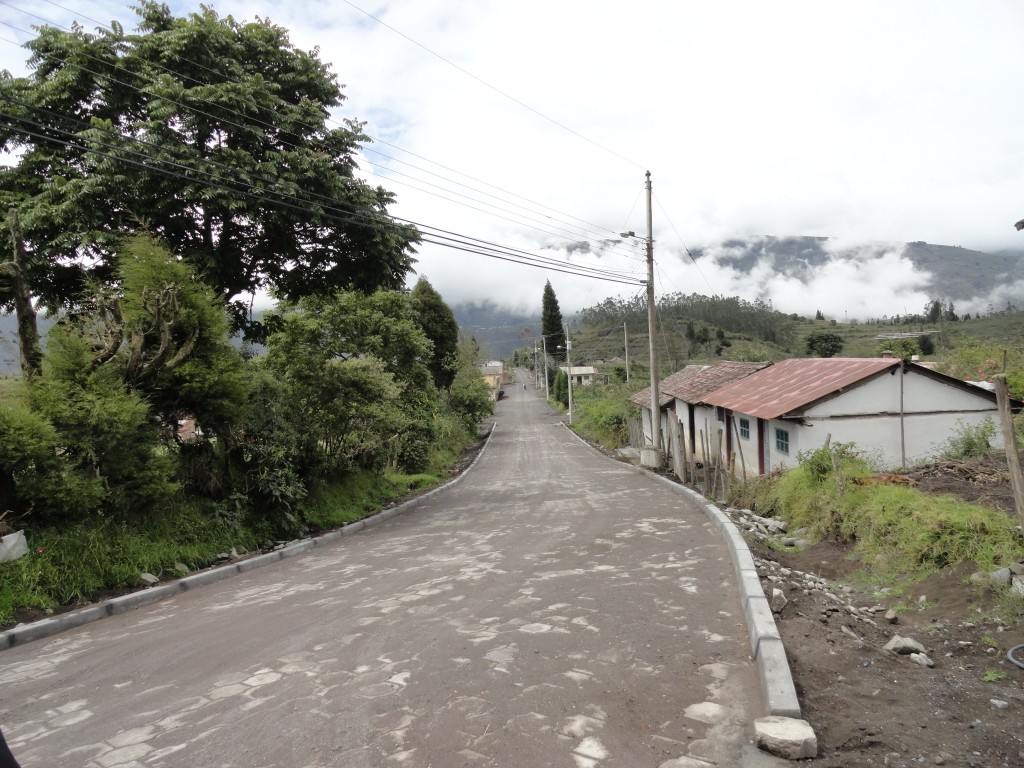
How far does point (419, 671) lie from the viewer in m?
4.46

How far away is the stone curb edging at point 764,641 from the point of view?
3.67m

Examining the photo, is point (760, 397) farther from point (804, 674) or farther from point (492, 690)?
point (492, 690)

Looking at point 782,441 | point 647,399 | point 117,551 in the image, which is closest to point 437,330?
point 647,399

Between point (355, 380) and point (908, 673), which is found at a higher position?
point (355, 380)

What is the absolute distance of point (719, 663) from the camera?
445 centimetres

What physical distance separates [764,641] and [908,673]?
1.00 metres

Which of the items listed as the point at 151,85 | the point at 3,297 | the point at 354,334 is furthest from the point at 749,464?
the point at 3,297

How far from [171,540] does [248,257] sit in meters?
6.93

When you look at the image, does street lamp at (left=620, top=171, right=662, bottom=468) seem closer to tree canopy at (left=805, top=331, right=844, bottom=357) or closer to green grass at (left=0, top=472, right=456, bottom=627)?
green grass at (left=0, top=472, right=456, bottom=627)

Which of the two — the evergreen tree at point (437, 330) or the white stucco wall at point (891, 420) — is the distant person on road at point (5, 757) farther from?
the evergreen tree at point (437, 330)

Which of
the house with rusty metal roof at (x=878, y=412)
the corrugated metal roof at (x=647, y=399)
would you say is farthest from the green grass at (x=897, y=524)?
the corrugated metal roof at (x=647, y=399)

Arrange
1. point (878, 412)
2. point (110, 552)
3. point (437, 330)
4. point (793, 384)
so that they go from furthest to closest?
1. point (437, 330)
2. point (793, 384)
3. point (878, 412)
4. point (110, 552)

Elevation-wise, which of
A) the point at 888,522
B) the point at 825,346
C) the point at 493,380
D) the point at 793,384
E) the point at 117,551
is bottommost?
the point at 117,551

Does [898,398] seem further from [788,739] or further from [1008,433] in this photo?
[788,739]
